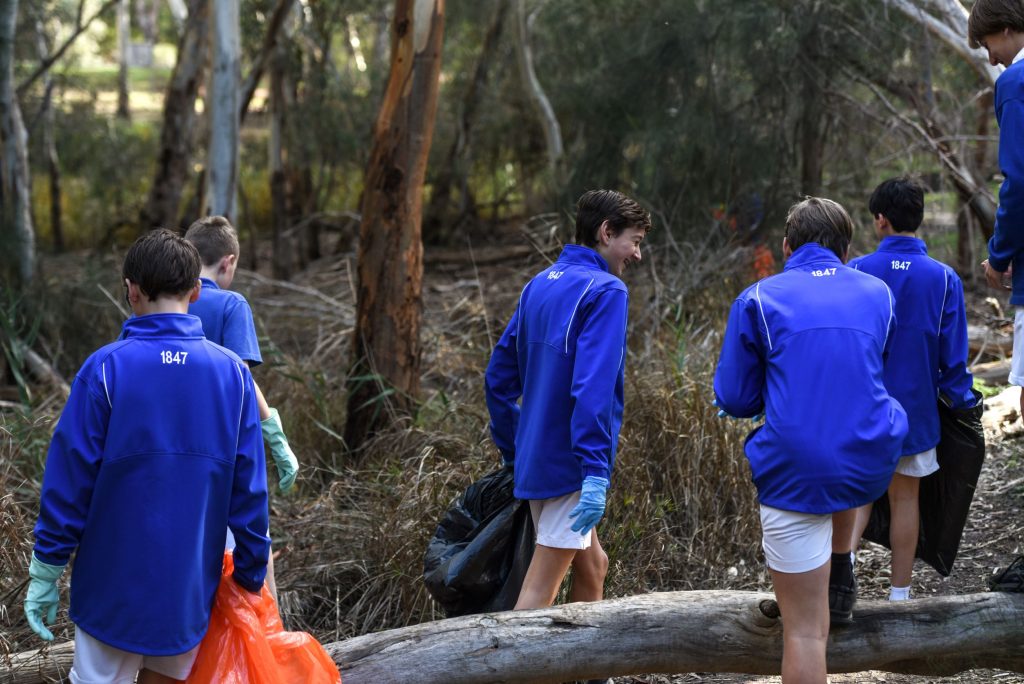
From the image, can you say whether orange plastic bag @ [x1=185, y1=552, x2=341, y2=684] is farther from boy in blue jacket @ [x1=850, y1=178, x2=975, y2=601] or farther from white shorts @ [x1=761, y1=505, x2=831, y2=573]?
boy in blue jacket @ [x1=850, y1=178, x2=975, y2=601]

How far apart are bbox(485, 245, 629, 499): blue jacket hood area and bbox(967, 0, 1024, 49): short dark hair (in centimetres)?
152

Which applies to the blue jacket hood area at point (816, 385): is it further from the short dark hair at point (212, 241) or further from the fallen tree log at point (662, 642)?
the short dark hair at point (212, 241)

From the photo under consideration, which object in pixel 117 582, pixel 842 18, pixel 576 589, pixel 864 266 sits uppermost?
pixel 842 18

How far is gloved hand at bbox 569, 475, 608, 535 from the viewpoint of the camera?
3.48 m

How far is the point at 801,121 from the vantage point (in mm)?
10875

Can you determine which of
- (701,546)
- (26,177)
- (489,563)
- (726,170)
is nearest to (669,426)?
(701,546)

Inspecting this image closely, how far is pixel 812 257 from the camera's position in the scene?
137 inches

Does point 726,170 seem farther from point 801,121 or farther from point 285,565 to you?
point 285,565

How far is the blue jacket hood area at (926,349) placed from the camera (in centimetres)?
424

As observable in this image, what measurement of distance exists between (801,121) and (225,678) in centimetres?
919

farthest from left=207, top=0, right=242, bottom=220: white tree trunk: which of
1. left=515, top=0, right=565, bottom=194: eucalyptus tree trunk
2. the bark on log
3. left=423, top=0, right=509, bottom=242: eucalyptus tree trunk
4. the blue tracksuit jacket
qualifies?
the bark on log

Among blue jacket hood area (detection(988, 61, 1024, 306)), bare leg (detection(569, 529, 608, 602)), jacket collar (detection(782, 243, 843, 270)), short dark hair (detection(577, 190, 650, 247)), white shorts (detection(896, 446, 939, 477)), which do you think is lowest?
bare leg (detection(569, 529, 608, 602))

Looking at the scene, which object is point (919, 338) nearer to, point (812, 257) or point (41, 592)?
point (812, 257)

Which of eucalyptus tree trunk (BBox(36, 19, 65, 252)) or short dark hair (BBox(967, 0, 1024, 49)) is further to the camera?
eucalyptus tree trunk (BBox(36, 19, 65, 252))
